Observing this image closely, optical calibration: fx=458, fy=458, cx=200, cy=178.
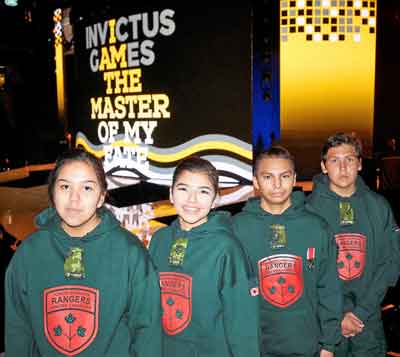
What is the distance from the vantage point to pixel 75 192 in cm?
157

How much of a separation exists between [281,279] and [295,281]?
61 mm

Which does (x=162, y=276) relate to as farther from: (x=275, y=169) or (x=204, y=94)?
(x=204, y=94)

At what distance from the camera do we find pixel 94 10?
391 inches

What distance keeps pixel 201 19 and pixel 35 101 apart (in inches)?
384

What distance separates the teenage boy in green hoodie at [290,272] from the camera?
198 centimetres

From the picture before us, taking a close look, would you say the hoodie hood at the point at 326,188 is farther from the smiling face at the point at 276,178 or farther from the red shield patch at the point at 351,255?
the smiling face at the point at 276,178

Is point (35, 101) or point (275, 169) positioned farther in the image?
point (35, 101)

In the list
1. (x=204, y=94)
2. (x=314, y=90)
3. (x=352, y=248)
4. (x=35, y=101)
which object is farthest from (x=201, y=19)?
(x=35, y=101)

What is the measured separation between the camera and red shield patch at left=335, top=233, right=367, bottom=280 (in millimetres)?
2268

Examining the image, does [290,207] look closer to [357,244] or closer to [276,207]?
[276,207]

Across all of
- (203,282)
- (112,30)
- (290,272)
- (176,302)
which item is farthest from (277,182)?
(112,30)

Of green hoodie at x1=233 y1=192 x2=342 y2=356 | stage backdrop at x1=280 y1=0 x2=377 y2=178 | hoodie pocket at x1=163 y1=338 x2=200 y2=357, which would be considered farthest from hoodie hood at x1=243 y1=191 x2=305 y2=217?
stage backdrop at x1=280 y1=0 x2=377 y2=178

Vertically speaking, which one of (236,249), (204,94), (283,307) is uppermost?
(204,94)

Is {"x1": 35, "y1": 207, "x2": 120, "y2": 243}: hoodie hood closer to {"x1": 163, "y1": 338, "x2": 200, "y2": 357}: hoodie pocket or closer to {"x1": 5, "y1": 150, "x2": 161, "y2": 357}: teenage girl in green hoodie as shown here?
{"x1": 5, "y1": 150, "x2": 161, "y2": 357}: teenage girl in green hoodie
